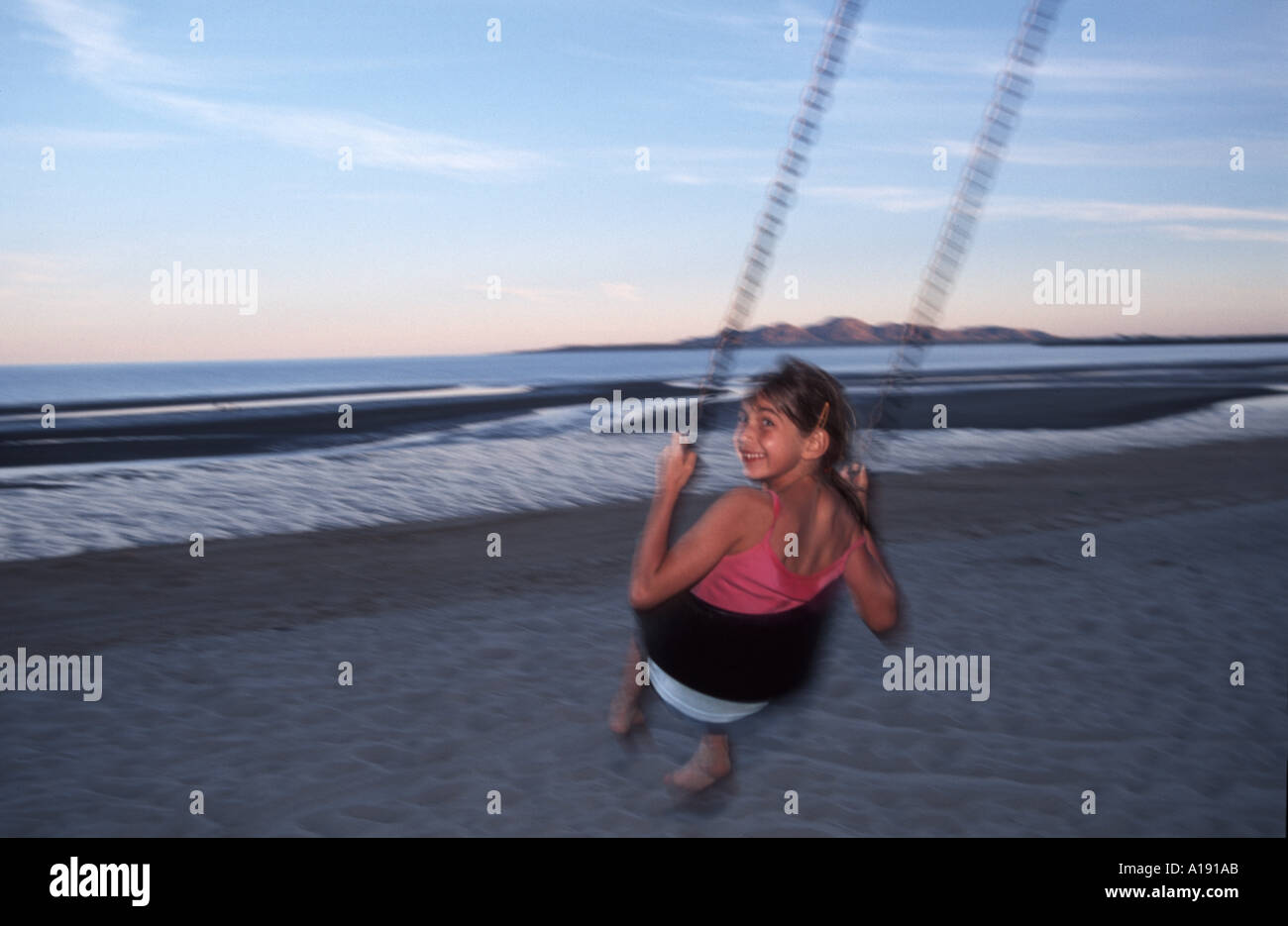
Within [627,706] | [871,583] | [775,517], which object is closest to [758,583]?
[775,517]

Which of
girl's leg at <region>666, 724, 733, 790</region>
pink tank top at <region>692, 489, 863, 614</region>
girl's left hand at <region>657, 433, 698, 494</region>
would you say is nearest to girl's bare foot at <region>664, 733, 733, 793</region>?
girl's leg at <region>666, 724, 733, 790</region>

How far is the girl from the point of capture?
11.8ft

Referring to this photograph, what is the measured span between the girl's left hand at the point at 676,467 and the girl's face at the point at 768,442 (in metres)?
0.21

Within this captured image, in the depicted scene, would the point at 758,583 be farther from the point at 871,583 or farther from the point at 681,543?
the point at 871,583

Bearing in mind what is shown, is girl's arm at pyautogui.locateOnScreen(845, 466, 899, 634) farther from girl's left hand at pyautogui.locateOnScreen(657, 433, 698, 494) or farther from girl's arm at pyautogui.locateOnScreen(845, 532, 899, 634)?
girl's left hand at pyautogui.locateOnScreen(657, 433, 698, 494)

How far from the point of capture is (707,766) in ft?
14.2

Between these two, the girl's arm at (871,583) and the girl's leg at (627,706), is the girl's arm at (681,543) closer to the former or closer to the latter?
the girl's arm at (871,583)

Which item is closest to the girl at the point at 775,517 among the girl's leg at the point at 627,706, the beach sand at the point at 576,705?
the beach sand at the point at 576,705

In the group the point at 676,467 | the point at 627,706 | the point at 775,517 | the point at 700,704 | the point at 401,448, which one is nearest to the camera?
the point at 676,467

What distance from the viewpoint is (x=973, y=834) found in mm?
4016

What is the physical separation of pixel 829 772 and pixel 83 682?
13.0 feet

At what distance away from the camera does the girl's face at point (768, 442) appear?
144 inches

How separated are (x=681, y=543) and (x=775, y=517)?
0.34m
